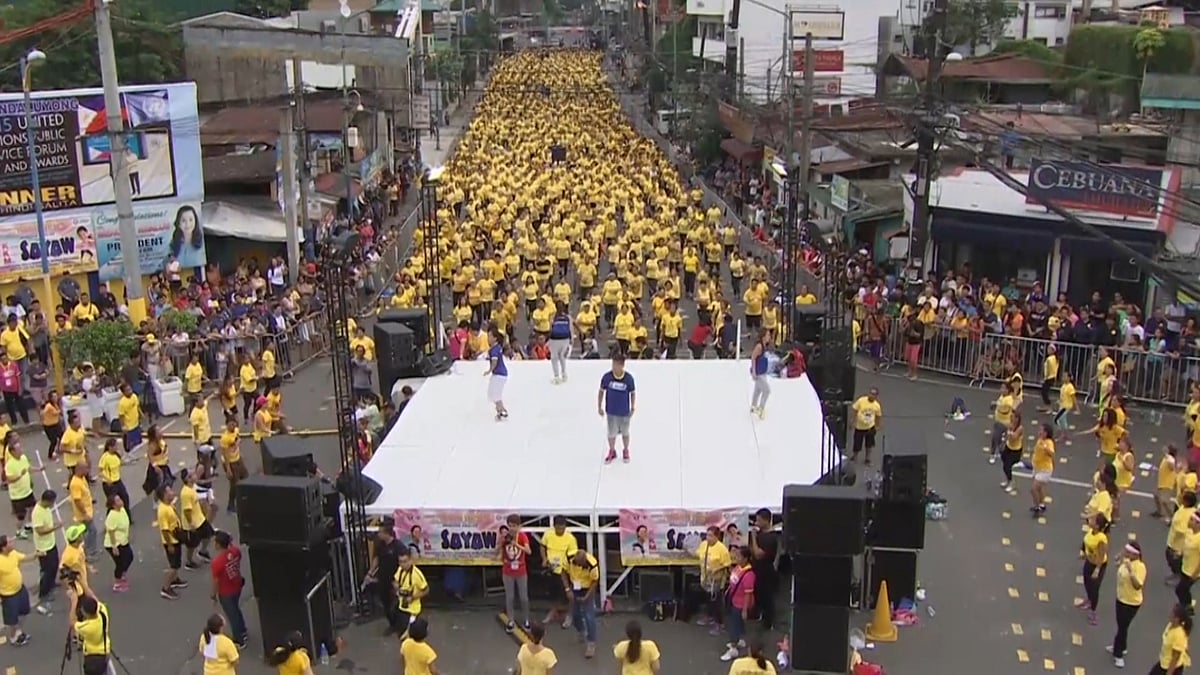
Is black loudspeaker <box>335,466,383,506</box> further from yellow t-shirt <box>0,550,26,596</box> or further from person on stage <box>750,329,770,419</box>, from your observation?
person on stage <box>750,329,770,419</box>

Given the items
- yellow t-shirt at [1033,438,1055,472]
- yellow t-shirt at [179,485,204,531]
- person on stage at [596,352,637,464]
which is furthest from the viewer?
yellow t-shirt at [1033,438,1055,472]

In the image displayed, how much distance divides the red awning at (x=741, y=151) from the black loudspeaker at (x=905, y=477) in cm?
3138

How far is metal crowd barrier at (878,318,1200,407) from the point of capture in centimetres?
1875

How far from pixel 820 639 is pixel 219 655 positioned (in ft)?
17.8

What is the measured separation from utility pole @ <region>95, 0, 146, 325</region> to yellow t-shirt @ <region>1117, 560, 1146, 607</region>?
16.4 metres

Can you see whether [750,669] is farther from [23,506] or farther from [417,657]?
[23,506]

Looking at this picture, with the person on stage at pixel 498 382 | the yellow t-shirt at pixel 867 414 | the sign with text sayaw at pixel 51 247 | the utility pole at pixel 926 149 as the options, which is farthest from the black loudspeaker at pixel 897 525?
the sign with text sayaw at pixel 51 247

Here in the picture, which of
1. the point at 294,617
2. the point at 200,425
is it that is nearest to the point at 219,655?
the point at 294,617

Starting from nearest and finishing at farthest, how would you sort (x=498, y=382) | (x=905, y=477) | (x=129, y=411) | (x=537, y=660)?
(x=537, y=660)
(x=905, y=477)
(x=498, y=382)
(x=129, y=411)

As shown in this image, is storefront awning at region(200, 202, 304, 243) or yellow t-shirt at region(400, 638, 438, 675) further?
storefront awning at region(200, 202, 304, 243)

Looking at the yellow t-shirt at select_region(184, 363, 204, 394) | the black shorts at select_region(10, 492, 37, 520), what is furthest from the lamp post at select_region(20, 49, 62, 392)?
the black shorts at select_region(10, 492, 37, 520)

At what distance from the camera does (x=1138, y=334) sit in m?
19.2

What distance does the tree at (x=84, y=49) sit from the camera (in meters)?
39.5

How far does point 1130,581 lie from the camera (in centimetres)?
1124
